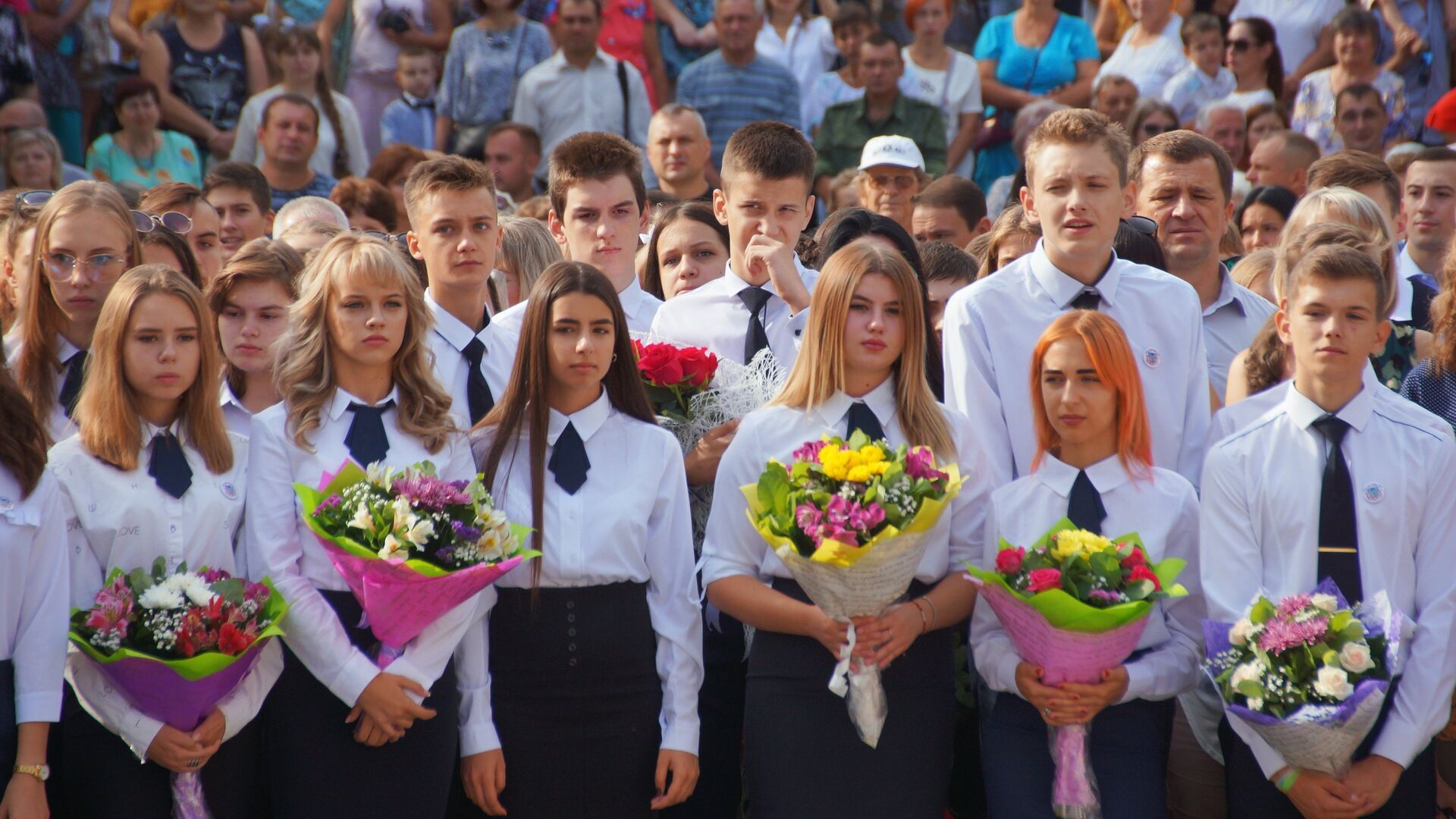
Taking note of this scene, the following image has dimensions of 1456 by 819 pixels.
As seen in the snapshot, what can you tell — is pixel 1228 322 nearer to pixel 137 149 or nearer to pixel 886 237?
pixel 886 237

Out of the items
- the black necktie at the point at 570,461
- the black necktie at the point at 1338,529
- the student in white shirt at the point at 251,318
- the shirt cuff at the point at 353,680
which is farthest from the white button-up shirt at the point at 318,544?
the black necktie at the point at 1338,529

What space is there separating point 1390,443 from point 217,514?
10.8 feet

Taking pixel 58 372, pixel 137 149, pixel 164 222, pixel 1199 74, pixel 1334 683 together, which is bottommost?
pixel 1334 683

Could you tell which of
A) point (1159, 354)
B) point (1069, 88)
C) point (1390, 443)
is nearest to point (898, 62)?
point (1069, 88)

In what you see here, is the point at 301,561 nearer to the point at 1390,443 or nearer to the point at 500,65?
the point at 1390,443

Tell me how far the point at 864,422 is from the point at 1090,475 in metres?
0.67

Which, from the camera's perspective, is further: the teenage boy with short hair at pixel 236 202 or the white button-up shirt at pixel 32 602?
the teenage boy with short hair at pixel 236 202

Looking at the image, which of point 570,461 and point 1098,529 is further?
point 570,461

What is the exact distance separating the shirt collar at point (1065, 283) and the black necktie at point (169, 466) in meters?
2.65

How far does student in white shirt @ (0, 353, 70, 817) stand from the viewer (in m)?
3.72

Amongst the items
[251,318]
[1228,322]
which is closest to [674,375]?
[251,318]

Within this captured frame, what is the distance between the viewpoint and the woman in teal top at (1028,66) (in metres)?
10.4

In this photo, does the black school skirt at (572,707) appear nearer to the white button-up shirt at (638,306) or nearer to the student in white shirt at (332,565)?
the student in white shirt at (332,565)

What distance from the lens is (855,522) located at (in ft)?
11.8
